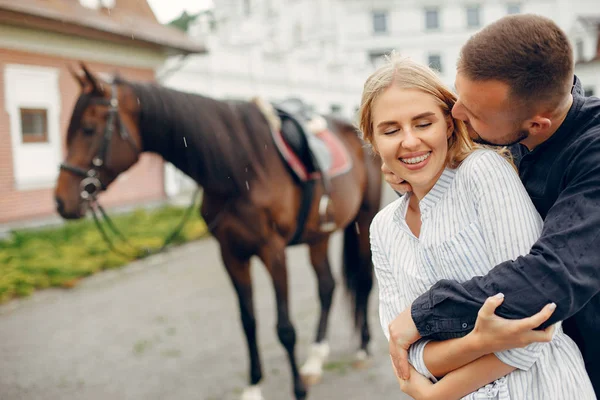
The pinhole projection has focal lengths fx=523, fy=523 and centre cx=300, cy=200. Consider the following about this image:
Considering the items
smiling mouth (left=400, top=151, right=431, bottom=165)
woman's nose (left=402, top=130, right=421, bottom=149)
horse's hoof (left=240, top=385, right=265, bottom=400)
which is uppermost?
woman's nose (left=402, top=130, right=421, bottom=149)

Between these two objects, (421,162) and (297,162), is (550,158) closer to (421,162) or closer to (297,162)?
(421,162)

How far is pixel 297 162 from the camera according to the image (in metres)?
3.41

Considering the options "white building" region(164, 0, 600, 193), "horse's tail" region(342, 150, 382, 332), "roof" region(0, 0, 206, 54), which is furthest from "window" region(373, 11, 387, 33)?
"horse's tail" region(342, 150, 382, 332)

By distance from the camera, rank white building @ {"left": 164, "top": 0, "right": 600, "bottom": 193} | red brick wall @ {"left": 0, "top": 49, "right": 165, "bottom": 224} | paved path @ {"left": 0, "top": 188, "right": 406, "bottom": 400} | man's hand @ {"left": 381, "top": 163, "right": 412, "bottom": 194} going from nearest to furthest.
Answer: man's hand @ {"left": 381, "top": 163, "right": 412, "bottom": 194}, paved path @ {"left": 0, "top": 188, "right": 406, "bottom": 400}, red brick wall @ {"left": 0, "top": 49, "right": 165, "bottom": 224}, white building @ {"left": 164, "top": 0, "right": 600, "bottom": 193}

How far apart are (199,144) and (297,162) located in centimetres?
67

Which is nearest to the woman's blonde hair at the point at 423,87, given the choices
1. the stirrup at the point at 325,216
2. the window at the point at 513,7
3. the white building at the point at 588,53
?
the stirrup at the point at 325,216

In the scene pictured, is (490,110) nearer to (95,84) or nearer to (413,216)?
(413,216)

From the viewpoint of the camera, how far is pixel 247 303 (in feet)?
11.1

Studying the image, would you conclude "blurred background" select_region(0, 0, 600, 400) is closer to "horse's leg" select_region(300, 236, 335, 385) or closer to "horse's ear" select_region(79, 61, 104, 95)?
"horse's leg" select_region(300, 236, 335, 385)

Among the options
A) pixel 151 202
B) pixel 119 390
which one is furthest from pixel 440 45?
pixel 119 390

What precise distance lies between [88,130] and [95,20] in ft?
18.5

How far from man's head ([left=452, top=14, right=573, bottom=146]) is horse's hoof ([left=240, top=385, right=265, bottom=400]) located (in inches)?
107

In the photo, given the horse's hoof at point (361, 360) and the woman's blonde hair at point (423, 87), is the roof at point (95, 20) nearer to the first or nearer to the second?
the horse's hoof at point (361, 360)

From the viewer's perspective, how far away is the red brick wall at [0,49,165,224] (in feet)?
24.4
